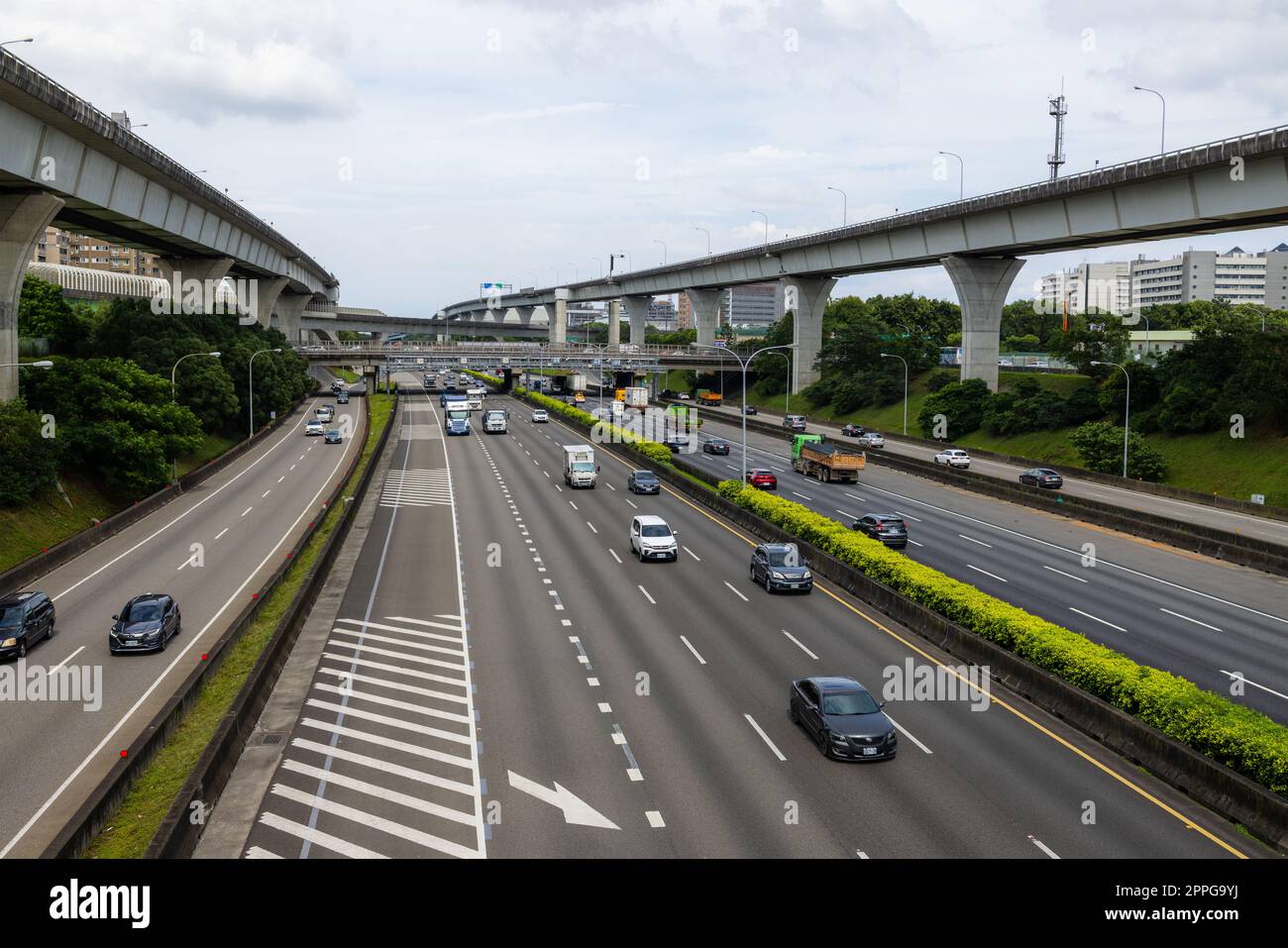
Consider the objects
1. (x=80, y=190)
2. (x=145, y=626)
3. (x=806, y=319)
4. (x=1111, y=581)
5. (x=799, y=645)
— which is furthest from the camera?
(x=806, y=319)

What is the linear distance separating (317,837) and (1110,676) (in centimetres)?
1825

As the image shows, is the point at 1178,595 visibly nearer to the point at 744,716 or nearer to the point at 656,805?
the point at 744,716

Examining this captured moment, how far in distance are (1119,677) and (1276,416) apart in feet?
160

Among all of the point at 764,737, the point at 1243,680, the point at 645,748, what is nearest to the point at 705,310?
the point at 1243,680

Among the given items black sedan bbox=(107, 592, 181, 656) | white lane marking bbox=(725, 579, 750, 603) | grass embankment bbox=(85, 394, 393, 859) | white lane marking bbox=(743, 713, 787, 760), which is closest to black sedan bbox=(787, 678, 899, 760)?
white lane marking bbox=(743, 713, 787, 760)

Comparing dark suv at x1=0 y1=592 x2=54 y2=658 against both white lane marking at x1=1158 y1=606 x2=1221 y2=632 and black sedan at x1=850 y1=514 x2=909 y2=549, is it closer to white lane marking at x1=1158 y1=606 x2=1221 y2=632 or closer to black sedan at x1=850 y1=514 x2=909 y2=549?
black sedan at x1=850 y1=514 x2=909 y2=549

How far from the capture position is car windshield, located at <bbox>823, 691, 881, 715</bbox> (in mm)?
23406

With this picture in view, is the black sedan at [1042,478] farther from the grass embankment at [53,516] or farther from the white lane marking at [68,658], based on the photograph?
the grass embankment at [53,516]

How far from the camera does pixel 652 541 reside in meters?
44.6

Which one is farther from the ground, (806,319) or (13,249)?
(806,319)

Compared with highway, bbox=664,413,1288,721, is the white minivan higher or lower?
higher

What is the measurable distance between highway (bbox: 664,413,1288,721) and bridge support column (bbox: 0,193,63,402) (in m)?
42.0

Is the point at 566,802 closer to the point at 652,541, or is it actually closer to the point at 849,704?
the point at 849,704

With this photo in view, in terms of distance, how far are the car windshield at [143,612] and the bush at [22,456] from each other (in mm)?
18909
